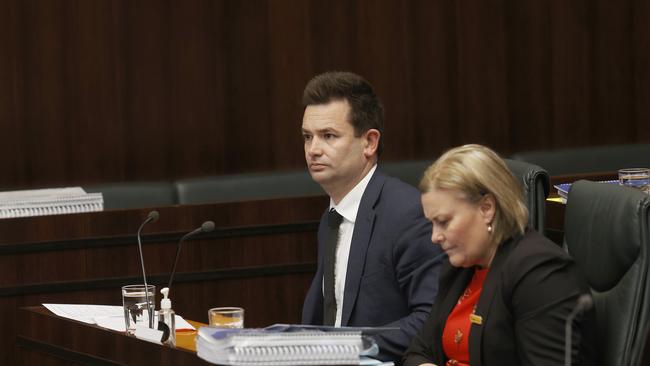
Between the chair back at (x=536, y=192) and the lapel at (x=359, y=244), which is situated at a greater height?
the chair back at (x=536, y=192)

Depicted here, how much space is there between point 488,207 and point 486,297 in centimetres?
21

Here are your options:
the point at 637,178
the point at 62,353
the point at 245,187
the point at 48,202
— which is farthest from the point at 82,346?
the point at 245,187

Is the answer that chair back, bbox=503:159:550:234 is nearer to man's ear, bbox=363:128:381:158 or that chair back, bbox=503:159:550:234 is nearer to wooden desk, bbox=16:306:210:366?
man's ear, bbox=363:128:381:158

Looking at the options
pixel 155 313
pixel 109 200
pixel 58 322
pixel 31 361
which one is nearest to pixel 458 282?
pixel 155 313

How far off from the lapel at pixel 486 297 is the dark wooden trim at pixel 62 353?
0.95m

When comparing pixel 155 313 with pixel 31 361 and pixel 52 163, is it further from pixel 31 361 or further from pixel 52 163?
pixel 52 163

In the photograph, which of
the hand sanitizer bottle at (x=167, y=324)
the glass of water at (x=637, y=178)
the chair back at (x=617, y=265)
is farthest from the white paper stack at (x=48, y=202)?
the chair back at (x=617, y=265)

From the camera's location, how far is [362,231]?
3.27 metres

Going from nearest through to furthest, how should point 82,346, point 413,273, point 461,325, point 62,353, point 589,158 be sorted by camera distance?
point 461,325 < point 413,273 < point 82,346 < point 62,353 < point 589,158

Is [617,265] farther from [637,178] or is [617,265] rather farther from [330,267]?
[637,178]

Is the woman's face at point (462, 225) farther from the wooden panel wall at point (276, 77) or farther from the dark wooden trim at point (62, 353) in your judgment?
the wooden panel wall at point (276, 77)

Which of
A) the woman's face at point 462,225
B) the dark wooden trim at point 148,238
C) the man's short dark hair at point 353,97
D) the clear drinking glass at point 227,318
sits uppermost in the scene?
the man's short dark hair at point 353,97

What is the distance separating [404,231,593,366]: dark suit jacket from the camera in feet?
8.09

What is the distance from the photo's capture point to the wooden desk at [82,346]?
9.27ft
